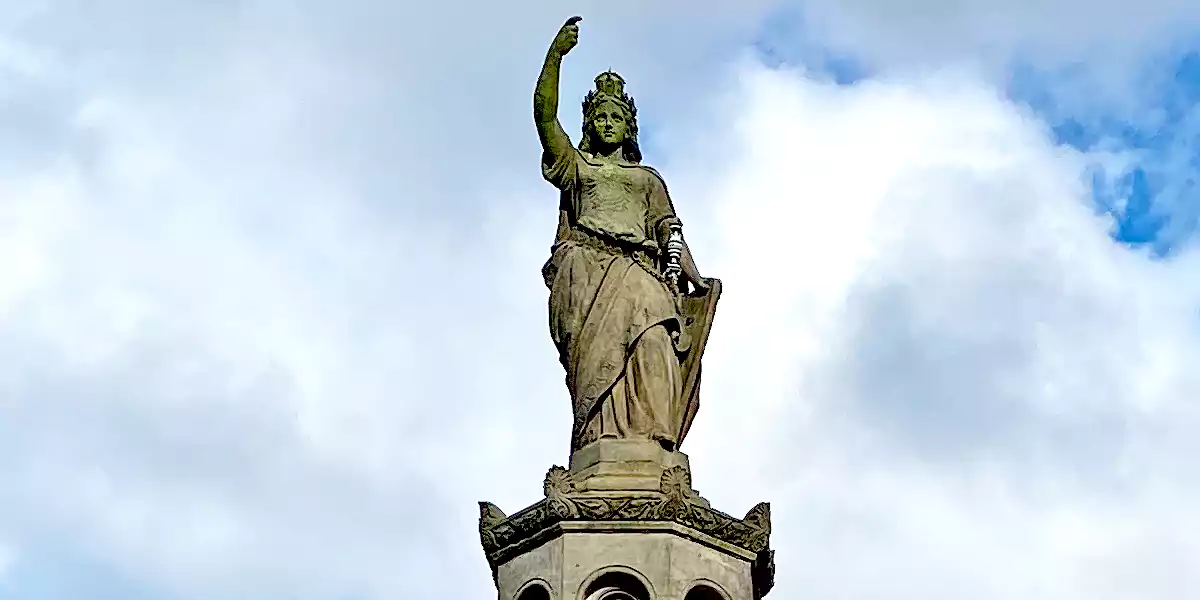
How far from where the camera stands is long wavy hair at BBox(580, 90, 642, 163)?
18750mm

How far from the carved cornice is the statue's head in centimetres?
351

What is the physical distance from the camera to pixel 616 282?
17.5 metres

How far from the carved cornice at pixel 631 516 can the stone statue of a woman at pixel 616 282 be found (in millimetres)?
713

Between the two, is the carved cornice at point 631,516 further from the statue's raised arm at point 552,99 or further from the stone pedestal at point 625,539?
the statue's raised arm at point 552,99

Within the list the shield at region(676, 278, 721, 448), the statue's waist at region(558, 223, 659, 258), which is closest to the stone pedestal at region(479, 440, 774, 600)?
the shield at region(676, 278, 721, 448)

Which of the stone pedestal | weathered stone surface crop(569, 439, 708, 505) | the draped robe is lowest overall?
the stone pedestal

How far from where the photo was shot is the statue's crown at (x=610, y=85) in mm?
18906

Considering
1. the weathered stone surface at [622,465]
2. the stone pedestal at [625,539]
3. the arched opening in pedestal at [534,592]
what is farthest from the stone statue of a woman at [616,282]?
the arched opening in pedestal at [534,592]

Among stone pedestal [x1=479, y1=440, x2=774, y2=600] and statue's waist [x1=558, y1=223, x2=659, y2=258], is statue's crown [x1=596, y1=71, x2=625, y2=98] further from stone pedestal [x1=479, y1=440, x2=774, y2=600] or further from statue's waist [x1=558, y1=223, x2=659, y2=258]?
stone pedestal [x1=479, y1=440, x2=774, y2=600]

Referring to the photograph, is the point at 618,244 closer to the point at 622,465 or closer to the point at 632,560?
the point at 622,465

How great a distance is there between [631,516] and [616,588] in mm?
574

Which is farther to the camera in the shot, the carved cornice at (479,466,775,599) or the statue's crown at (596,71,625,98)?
the statue's crown at (596,71,625,98)

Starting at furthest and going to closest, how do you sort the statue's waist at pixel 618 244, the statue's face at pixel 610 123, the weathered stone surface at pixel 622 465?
the statue's face at pixel 610 123, the statue's waist at pixel 618 244, the weathered stone surface at pixel 622 465

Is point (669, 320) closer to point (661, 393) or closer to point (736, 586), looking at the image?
point (661, 393)
